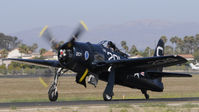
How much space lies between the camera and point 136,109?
1958 centimetres

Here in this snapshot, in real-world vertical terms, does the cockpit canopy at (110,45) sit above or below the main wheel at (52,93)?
above

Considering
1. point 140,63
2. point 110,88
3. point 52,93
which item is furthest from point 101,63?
point 52,93

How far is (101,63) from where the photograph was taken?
82.7ft

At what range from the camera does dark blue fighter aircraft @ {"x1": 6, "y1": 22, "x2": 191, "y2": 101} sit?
24.0 meters

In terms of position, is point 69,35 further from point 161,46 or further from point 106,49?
point 161,46

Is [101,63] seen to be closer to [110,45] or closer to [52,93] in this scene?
[110,45]

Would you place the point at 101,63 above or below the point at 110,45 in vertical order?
below

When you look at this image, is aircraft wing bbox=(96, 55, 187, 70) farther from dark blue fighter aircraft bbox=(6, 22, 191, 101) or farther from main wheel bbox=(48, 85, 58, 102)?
main wheel bbox=(48, 85, 58, 102)

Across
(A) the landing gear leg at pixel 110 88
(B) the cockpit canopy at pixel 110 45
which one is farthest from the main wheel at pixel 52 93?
(B) the cockpit canopy at pixel 110 45

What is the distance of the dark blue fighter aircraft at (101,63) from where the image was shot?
945 inches

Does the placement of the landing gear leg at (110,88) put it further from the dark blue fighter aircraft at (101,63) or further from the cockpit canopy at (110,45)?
the cockpit canopy at (110,45)

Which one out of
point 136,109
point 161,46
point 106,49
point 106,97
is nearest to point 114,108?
point 136,109

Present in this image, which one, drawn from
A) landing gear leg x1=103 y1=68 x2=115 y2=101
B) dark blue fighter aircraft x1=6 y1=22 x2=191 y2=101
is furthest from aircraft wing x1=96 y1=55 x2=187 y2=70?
landing gear leg x1=103 y1=68 x2=115 y2=101

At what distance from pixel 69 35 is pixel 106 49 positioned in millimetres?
2829
